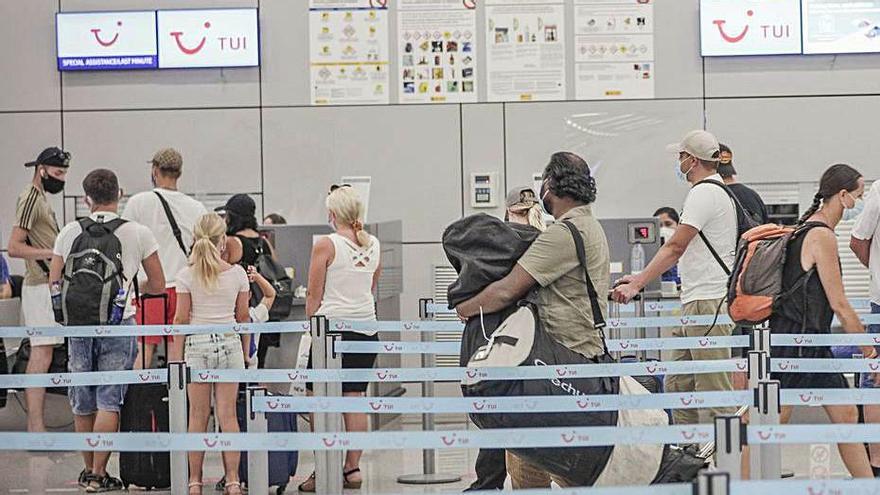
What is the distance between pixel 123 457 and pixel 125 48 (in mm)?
4084

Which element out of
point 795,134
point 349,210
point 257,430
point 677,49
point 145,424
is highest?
point 677,49

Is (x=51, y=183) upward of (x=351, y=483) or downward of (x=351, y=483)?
upward

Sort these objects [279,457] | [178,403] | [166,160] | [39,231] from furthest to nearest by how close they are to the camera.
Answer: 1. [39,231]
2. [166,160]
3. [279,457]
4. [178,403]

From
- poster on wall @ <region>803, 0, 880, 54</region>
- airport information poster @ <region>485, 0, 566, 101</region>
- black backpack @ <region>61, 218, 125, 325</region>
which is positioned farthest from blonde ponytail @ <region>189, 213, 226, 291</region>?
poster on wall @ <region>803, 0, 880, 54</region>

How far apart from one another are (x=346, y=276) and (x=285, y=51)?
3.72 m

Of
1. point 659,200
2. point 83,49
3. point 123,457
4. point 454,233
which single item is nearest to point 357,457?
point 123,457

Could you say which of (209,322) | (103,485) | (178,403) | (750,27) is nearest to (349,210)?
(209,322)

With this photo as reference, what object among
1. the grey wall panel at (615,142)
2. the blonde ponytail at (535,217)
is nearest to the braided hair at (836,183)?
the blonde ponytail at (535,217)

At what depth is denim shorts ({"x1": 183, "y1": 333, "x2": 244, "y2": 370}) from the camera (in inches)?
255

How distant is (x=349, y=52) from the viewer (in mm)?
10031

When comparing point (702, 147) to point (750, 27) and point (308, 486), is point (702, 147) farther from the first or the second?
point (750, 27)

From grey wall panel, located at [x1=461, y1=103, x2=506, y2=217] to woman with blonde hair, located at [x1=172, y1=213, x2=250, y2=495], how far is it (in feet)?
12.1

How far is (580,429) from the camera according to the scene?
3.92 metres

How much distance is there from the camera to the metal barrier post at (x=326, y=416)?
19.4ft
